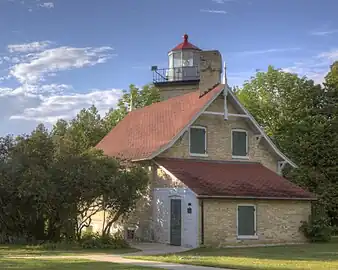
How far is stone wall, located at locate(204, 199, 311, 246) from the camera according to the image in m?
25.2

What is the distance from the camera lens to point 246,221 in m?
26.3

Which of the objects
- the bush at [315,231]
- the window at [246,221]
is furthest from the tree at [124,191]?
the bush at [315,231]

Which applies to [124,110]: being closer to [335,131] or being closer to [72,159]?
[335,131]

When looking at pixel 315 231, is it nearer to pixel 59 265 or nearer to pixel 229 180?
pixel 229 180

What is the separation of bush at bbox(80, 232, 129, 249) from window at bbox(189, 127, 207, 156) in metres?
6.56

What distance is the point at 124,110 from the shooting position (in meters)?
51.8

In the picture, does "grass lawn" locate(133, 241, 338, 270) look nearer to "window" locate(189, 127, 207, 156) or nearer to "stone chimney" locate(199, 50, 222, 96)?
"window" locate(189, 127, 207, 156)

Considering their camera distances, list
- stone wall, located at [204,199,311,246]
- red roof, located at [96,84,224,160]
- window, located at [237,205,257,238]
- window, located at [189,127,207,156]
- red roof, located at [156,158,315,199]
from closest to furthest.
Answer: stone wall, located at [204,199,311,246]
red roof, located at [156,158,315,199]
window, located at [237,205,257,238]
red roof, located at [96,84,224,160]
window, located at [189,127,207,156]

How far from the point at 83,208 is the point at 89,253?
Result: 3.63 metres

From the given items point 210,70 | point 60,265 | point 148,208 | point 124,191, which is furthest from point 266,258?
point 210,70

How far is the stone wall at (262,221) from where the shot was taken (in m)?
25.2

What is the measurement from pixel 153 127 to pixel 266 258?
13.5 m

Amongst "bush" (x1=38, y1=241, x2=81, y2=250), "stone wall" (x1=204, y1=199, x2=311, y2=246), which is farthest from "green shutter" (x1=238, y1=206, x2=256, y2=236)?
"bush" (x1=38, y1=241, x2=81, y2=250)

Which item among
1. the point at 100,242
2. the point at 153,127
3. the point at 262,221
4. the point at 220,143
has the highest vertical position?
the point at 153,127
